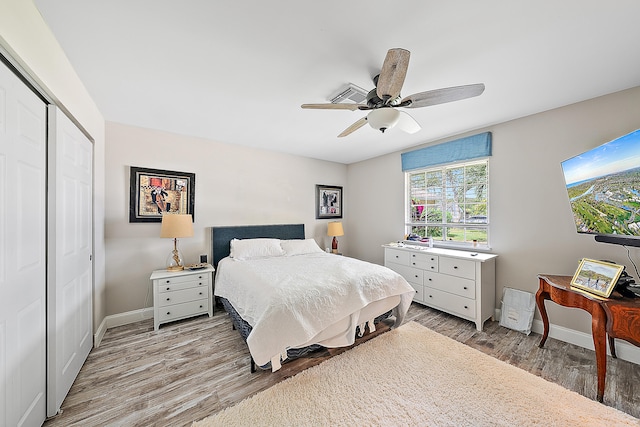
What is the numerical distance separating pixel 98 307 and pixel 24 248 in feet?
5.41

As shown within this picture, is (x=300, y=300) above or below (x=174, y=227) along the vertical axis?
below

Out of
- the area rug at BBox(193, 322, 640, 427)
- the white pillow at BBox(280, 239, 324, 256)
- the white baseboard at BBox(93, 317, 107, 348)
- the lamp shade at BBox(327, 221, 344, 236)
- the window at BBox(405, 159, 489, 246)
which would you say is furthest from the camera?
the lamp shade at BBox(327, 221, 344, 236)

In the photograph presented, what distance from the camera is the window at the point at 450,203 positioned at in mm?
3227

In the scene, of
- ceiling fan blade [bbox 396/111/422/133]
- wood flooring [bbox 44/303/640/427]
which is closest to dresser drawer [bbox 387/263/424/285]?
wood flooring [bbox 44/303/640/427]

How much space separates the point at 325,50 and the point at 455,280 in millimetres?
2937

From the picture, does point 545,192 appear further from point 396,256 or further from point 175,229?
point 175,229

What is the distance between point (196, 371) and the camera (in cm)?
201

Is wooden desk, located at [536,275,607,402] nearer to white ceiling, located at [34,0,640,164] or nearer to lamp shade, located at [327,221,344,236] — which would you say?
white ceiling, located at [34,0,640,164]

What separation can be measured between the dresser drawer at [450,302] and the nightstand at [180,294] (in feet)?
9.76

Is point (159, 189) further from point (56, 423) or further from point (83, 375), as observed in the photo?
point (56, 423)

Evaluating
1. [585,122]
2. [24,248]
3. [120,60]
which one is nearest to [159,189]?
[120,60]

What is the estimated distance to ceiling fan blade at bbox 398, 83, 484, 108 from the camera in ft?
5.13

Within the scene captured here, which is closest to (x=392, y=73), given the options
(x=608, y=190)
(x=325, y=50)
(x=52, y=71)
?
(x=325, y=50)

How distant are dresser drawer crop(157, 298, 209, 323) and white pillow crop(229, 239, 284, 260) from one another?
720 mm
